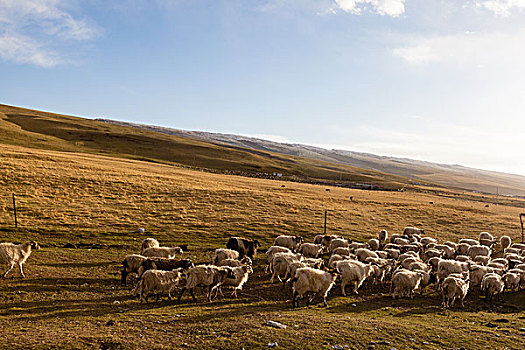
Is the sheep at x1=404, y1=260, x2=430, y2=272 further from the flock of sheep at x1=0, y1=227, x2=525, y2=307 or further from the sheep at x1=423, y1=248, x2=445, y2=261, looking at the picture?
the sheep at x1=423, y1=248, x2=445, y2=261

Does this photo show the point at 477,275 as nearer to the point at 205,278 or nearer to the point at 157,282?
the point at 205,278

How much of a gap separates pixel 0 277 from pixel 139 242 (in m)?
10.7

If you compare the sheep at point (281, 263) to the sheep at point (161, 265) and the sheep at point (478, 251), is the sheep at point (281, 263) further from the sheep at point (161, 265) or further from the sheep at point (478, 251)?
the sheep at point (478, 251)

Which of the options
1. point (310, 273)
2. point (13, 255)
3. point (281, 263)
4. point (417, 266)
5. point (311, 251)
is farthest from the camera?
point (311, 251)

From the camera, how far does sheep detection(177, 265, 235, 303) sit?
14297mm

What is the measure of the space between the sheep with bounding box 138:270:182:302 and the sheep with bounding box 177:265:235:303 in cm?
51

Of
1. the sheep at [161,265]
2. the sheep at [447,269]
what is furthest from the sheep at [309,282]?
the sheep at [447,269]

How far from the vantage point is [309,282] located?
47.2ft

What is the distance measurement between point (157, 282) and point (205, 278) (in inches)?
76.3

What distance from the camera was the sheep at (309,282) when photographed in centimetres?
1434

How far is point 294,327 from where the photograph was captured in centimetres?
1100

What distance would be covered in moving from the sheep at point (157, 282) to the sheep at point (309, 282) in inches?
196

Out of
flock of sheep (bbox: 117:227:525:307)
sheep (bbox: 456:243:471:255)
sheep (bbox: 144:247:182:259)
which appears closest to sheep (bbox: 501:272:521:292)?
flock of sheep (bbox: 117:227:525:307)

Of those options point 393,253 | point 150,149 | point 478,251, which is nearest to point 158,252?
point 393,253
